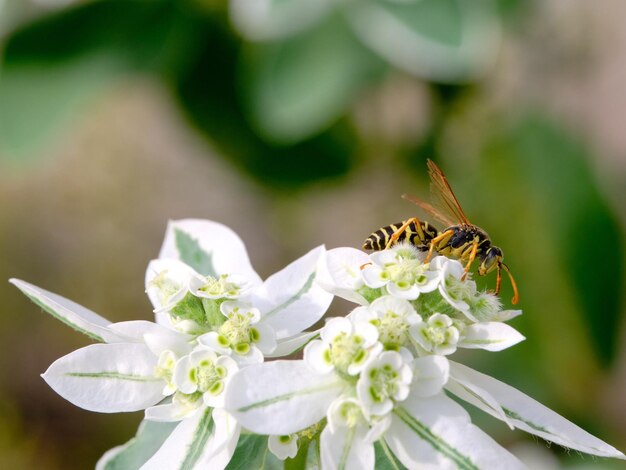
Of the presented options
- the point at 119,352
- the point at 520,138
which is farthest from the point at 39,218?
the point at 119,352

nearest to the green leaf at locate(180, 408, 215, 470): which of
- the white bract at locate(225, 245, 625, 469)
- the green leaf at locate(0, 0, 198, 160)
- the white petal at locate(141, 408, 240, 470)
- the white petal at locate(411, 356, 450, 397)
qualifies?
the white petal at locate(141, 408, 240, 470)

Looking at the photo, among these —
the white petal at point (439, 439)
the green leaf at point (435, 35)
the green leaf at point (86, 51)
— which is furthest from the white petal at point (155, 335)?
the green leaf at point (86, 51)

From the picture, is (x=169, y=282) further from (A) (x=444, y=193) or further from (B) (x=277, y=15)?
(B) (x=277, y=15)

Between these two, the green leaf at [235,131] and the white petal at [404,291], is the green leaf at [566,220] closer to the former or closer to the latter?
the green leaf at [235,131]

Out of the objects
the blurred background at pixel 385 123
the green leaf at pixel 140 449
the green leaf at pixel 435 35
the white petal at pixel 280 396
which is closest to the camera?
the white petal at pixel 280 396

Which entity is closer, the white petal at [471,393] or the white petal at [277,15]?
the white petal at [471,393]

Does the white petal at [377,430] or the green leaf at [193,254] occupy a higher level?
the green leaf at [193,254]
